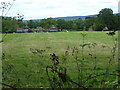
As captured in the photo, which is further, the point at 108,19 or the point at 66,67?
the point at 108,19

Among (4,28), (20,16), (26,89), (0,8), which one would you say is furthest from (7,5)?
(26,89)

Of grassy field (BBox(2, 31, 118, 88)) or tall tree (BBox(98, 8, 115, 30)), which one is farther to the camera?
tall tree (BBox(98, 8, 115, 30))

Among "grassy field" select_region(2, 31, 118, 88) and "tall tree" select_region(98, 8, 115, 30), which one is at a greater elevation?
"tall tree" select_region(98, 8, 115, 30)

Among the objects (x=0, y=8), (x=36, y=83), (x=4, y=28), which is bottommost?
(x=36, y=83)

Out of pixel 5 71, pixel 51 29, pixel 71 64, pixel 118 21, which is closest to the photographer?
pixel 118 21

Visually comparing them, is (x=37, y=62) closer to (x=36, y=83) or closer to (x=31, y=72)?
(x=31, y=72)

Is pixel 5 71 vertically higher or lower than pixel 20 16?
lower

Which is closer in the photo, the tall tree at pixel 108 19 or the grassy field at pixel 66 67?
the grassy field at pixel 66 67

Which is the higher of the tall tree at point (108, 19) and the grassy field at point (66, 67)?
the tall tree at point (108, 19)

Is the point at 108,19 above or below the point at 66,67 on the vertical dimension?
above

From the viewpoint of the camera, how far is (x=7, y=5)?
2.20m

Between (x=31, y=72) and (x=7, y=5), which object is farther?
(x=31, y=72)

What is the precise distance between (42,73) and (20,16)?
1194 mm

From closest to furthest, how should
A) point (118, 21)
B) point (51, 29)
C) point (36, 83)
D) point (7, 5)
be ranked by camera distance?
point (7, 5) < point (118, 21) < point (36, 83) < point (51, 29)
